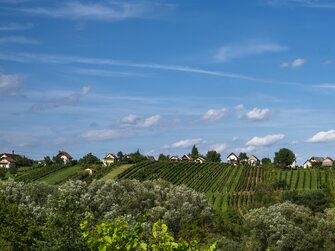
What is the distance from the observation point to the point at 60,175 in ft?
440

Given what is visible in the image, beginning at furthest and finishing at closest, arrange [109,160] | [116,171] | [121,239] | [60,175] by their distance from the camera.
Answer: [109,160]
[60,175]
[116,171]
[121,239]

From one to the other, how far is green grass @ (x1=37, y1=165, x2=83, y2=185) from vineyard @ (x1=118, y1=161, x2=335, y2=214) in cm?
1484

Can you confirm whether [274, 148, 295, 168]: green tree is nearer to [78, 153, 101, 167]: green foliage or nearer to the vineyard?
the vineyard

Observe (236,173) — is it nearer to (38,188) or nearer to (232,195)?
(232,195)

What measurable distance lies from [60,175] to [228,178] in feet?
144

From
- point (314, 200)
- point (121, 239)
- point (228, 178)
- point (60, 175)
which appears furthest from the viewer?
point (228, 178)

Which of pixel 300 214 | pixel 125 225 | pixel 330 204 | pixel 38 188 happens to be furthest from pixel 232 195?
pixel 125 225

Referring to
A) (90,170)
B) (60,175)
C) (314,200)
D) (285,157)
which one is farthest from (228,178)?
(285,157)

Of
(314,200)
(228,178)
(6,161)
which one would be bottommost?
(314,200)

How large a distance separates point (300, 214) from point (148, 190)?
78.3 feet

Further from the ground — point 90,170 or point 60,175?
point 90,170

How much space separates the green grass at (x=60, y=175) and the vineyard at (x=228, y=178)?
48.7 ft

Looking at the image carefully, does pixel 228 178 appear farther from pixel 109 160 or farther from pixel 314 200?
pixel 109 160

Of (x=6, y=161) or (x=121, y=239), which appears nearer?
(x=121, y=239)
